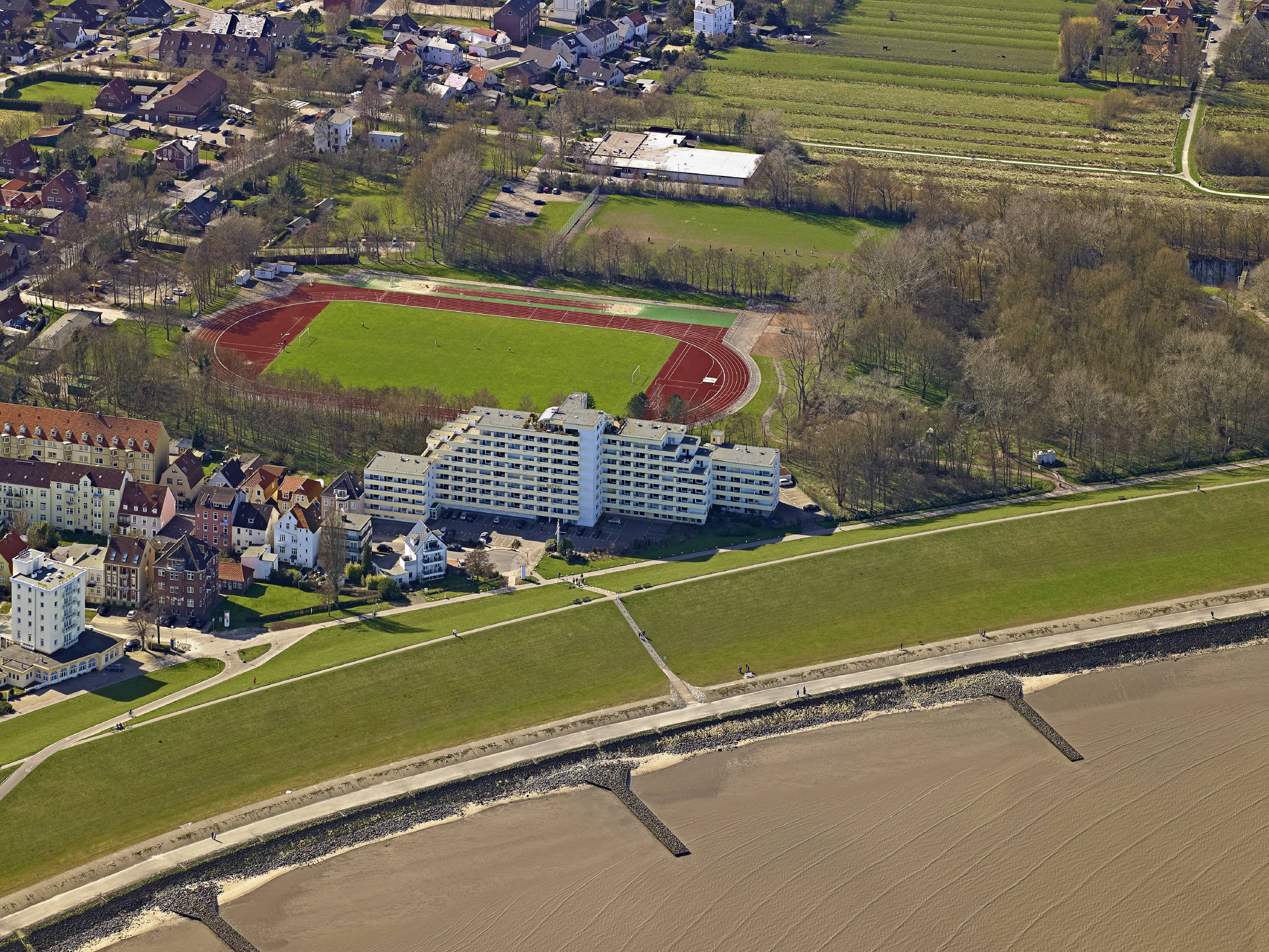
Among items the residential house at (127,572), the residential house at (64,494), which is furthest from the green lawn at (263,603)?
the residential house at (64,494)

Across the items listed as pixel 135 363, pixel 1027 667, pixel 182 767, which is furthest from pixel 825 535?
pixel 135 363

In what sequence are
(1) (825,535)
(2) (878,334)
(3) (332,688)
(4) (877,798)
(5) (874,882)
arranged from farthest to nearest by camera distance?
(2) (878,334)
(1) (825,535)
(3) (332,688)
(4) (877,798)
(5) (874,882)

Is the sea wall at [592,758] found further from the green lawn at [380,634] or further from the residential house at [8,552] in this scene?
the residential house at [8,552]

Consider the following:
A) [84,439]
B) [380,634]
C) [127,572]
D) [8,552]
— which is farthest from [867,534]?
[8,552]

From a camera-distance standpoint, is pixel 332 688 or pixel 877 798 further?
pixel 332 688

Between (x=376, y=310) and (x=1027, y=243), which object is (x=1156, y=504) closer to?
(x=1027, y=243)

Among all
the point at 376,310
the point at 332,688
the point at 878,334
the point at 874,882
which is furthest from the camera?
the point at 376,310
